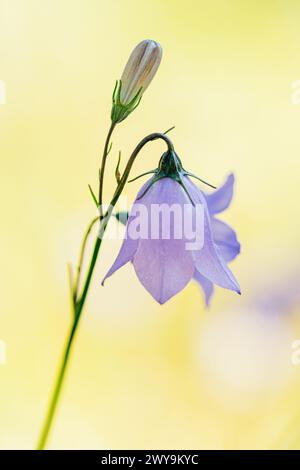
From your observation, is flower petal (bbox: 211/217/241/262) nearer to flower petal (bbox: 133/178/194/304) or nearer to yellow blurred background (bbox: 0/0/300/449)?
flower petal (bbox: 133/178/194/304)

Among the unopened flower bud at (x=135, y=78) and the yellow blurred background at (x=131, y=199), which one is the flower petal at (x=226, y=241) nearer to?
the unopened flower bud at (x=135, y=78)

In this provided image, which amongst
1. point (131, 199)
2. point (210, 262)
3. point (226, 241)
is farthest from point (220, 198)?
point (131, 199)

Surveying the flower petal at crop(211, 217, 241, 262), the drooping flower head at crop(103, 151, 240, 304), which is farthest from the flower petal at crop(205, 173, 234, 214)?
the drooping flower head at crop(103, 151, 240, 304)

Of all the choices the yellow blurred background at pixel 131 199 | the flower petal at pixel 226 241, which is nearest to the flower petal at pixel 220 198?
the flower petal at pixel 226 241

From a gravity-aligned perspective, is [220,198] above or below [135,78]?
below

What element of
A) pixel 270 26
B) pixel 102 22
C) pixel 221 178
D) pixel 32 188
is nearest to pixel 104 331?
pixel 32 188

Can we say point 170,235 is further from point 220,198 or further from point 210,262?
point 220,198

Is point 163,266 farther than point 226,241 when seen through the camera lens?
No
